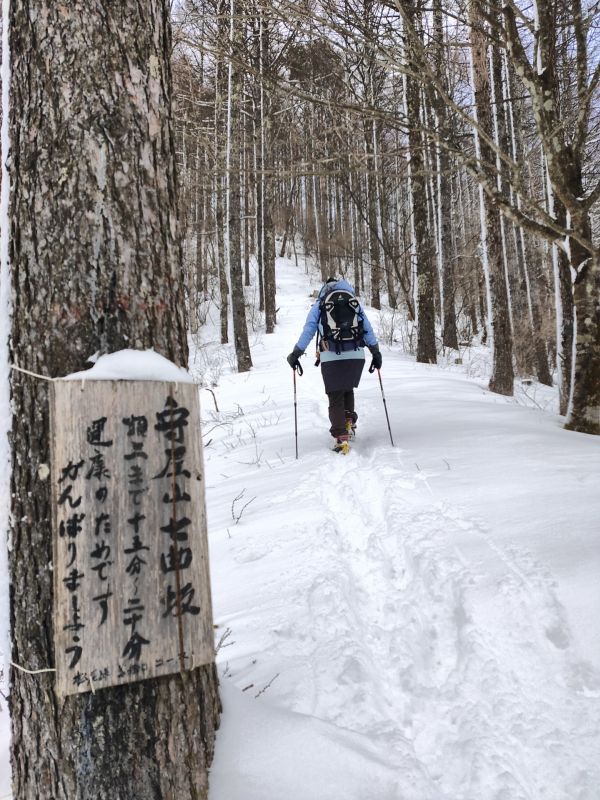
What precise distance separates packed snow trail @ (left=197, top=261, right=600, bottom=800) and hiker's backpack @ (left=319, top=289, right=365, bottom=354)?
Result: 138 cm

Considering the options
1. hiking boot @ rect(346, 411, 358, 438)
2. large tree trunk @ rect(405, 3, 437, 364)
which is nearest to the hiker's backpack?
hiking boot @ rect(346, 411, 358, 438)

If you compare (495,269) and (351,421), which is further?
(495,269)

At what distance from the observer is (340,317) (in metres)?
5.21

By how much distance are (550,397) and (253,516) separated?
24.8ft

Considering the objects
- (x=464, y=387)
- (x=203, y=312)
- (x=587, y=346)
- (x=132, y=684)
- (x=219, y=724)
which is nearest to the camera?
(x=132, y=684)

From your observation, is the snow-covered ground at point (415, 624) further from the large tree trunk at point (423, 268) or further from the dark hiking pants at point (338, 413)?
the large tree trunk at point (423, 268)

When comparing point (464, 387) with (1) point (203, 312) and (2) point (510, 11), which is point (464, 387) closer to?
(2) point (510, 11)

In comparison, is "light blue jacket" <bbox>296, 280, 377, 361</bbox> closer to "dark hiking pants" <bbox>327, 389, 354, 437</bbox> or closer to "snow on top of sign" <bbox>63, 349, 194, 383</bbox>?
"dark hiking pants" <bbox>327, 389, 354, 437</bbox>

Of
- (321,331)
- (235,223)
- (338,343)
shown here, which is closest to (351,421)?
(338,343)

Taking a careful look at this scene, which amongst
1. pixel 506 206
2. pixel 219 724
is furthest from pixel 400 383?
pixel 219 724

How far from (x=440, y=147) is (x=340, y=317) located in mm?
1959

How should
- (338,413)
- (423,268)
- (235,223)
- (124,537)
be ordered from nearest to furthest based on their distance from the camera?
1. (124,537)
2. (338,413)
3. (423,268)
4. (235,223)

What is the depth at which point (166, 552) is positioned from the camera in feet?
4.46

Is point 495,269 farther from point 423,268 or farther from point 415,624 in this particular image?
point 415,624
